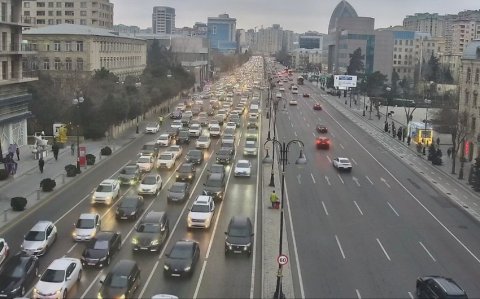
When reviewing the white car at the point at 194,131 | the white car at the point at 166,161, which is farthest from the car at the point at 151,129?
the white car at the point at 166,161

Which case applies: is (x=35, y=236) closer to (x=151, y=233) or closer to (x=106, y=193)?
(x=151, y=233)

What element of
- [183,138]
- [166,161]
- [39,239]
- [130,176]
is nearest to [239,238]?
[39,239]

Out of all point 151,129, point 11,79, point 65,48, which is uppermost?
point 65,48

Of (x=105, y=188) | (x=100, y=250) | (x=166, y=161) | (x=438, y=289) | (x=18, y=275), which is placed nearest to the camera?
(x=438, y=289)

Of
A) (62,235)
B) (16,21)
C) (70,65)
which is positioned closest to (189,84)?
(70,65)

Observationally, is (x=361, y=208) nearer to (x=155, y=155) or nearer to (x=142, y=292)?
(x=142, y=292)
